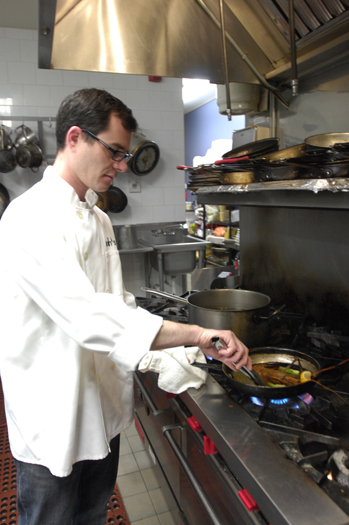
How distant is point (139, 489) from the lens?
1958 millimetres

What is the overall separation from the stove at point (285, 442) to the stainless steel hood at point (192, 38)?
111cm

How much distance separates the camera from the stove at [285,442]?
669 mm

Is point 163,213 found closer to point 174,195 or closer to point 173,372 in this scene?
point 174,195

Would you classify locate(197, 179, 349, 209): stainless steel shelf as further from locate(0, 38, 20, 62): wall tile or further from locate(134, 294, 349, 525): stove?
locate(0, 38, 20, 62): wall tile

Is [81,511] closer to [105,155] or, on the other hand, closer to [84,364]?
[84,364]

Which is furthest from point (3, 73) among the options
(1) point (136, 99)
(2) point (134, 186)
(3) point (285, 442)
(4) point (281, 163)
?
(3) point (285, 442)

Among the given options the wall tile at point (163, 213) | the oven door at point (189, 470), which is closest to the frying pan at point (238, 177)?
the oven door at point (189, 470)

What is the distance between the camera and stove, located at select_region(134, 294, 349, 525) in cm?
67

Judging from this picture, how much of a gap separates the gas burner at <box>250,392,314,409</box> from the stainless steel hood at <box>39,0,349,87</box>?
1.14 m

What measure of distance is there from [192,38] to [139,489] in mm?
2155

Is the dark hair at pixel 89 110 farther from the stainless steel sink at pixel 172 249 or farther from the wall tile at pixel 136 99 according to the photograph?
the wall tile at pixel 136 99

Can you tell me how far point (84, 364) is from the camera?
1056mm

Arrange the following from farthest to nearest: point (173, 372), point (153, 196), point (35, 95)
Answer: point (153, 196) → point (35, 95) → point (173, 372)

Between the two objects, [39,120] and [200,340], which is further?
[39,120]
